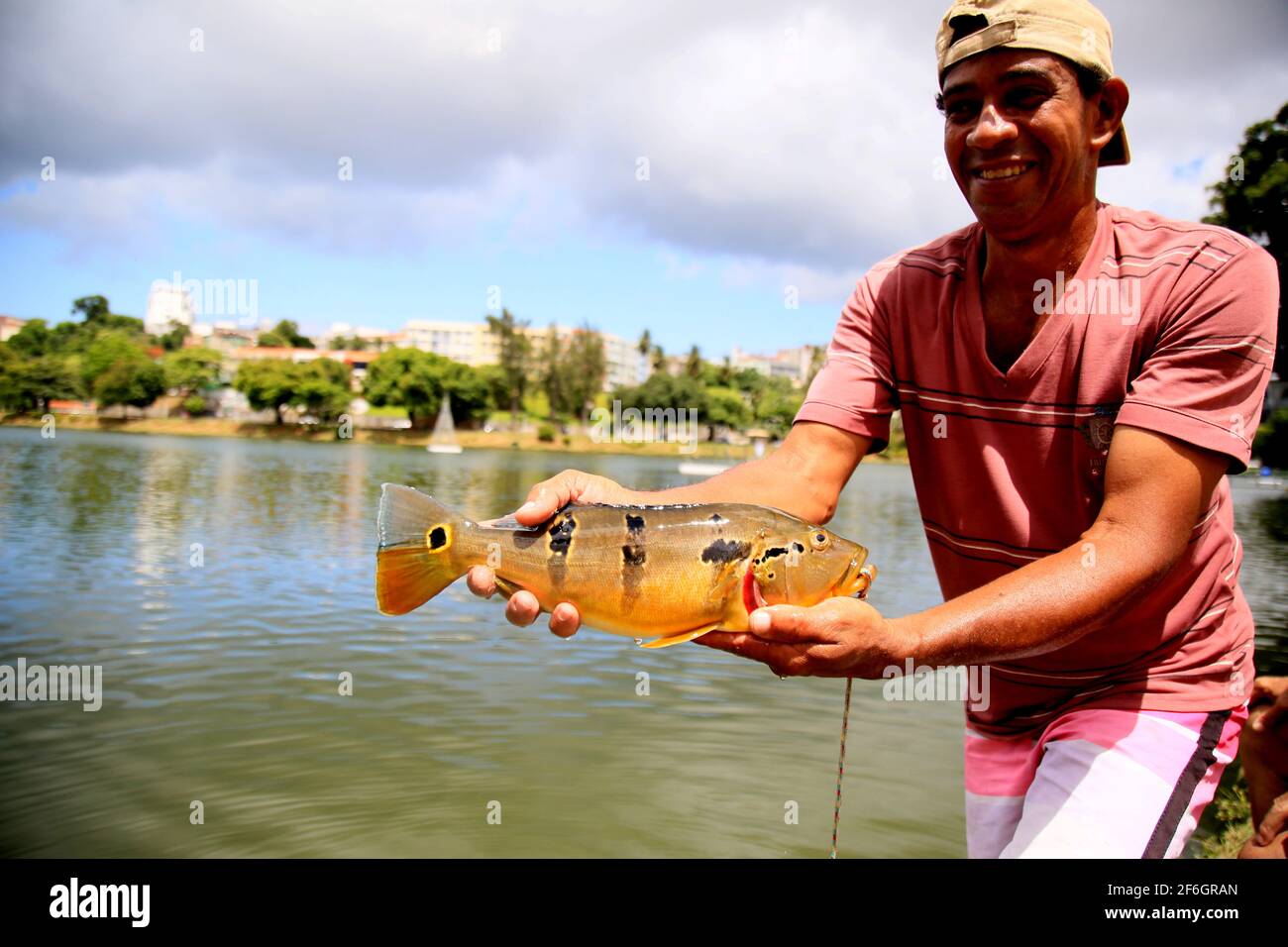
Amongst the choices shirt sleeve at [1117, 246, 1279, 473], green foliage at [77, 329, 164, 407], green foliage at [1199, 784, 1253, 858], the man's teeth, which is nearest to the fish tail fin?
the man's teeth

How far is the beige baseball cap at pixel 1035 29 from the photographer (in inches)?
124

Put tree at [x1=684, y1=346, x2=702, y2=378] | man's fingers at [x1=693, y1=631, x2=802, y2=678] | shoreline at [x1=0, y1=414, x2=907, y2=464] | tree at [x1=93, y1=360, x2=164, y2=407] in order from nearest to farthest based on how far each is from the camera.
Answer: man's fingers at [x1=693, y1=631, x2=802, y2=678], tree at [x1=93, y1=360, x2=164, y2=407], shoreline at [x1=0, y1=414, x2=907, y2=464], tree at [x1=684, y1=346, x2=702, y2=378]

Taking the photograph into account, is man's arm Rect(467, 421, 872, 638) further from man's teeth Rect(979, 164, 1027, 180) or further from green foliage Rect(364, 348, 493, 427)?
green foliage Rect(364, 348, 493, 427)

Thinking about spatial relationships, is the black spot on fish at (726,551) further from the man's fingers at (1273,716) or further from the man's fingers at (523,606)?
the man's fingers at (1273,716)

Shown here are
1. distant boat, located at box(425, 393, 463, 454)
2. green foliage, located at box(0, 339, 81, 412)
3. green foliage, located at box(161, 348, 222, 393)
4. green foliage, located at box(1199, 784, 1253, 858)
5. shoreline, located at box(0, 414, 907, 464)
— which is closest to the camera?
green foliage, located at box(1199, 784, 1253, 858)

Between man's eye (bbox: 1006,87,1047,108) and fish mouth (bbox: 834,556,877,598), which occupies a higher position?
man's eye (bbox: 1006,87,1047,108)

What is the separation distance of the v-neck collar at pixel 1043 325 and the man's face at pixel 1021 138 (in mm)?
135

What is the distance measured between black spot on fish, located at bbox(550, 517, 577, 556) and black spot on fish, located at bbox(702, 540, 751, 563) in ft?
1.52

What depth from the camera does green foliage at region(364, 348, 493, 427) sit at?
132 metres

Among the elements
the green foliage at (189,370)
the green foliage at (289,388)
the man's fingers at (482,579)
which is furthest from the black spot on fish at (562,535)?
the green foliage at (189,370)

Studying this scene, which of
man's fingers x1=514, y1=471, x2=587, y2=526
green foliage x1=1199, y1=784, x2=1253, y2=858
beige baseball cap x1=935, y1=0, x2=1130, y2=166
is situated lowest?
green foliage x1=1199, y1=784, x2=1253, y2=858

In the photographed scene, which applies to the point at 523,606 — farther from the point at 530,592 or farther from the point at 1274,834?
the point at 1274,834

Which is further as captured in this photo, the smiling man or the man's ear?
the man's ear

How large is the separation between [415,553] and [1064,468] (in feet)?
7.29
